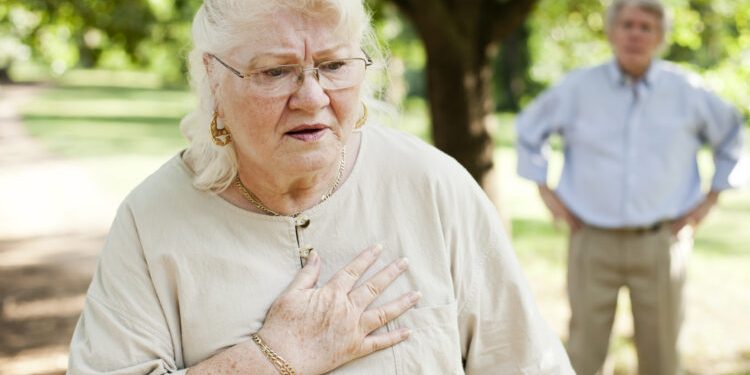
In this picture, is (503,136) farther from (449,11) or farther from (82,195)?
(449,11)

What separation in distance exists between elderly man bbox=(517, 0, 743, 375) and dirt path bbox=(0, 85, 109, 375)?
3.47 m

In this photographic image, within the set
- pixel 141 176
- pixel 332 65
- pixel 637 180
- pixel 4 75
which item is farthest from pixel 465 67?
pixel 4 75

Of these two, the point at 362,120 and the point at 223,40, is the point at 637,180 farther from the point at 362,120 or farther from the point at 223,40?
the point at 223,40

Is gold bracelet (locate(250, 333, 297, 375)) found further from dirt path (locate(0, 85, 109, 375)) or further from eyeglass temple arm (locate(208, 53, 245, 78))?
dirt path (locate(0, 85, 109, 375))

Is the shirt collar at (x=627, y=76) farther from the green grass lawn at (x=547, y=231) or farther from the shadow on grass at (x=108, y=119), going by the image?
the shadow on grass at (x=108, y=119)

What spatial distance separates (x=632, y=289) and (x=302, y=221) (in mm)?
2712

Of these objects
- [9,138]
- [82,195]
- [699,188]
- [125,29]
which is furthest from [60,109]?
[699,188]

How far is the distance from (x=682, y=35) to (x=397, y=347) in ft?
18.6

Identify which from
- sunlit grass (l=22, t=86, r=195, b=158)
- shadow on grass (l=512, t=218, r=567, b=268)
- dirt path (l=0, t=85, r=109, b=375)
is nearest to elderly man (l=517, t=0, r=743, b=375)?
dirt path (l=0, t=85, r=109, b=375)

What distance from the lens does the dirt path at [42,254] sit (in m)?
6.48

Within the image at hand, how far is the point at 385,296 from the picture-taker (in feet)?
6.98

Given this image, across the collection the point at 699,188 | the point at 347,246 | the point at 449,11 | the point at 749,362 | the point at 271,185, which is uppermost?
the point at 449,11

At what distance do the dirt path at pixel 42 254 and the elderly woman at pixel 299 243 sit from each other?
4236 mm

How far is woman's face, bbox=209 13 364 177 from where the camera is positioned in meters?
1.95
